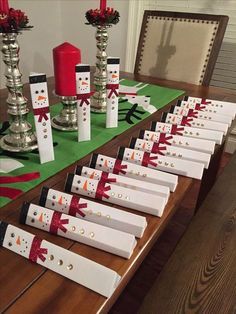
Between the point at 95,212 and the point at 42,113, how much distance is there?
31 centimetres

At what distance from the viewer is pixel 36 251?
55 cm

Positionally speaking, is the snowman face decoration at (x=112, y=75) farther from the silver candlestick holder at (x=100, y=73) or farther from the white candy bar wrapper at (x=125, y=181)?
the white candy bar wrapper at (x=125, y=181)

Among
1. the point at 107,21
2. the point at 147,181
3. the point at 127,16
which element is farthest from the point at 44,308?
the point at 127,16

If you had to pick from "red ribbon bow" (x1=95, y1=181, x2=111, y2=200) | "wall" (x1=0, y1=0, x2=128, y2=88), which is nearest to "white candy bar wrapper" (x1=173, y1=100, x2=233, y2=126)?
"red ribbon bow" (x1=95, y1=181, x2=111, y2=200)

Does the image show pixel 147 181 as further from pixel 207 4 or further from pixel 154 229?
pixel 207 4

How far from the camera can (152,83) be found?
1.61m

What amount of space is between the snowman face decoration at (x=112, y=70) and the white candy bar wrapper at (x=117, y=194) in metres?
0.39

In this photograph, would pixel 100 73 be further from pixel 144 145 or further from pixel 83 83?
→ pixel 144 145

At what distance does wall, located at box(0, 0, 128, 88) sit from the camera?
A: 255 cm

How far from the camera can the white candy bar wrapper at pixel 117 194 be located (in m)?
0.67

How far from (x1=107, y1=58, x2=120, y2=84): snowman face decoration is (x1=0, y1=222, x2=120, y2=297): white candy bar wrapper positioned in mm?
573

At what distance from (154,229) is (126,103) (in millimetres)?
785

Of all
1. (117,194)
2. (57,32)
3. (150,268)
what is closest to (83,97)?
(117,194)

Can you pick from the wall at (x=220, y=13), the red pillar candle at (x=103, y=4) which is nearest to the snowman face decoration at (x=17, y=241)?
the red pillar candle at (x=103, y=4)
